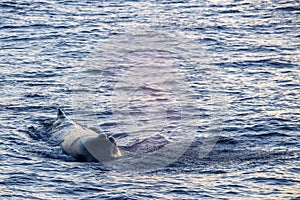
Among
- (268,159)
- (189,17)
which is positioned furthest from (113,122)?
(189,17)

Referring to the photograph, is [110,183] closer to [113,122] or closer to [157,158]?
[157,158]

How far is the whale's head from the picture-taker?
1087 inches

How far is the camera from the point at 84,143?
92.4 feet

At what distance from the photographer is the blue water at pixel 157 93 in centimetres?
2630

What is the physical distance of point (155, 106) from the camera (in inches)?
1394

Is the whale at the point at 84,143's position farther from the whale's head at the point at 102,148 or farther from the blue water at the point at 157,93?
the blue water at the point at 157,93

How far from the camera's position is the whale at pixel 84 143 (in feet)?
90.9

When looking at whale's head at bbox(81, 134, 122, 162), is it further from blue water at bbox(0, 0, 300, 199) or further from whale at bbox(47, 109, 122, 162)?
blue water at bbox(0, 0, 300, 199)

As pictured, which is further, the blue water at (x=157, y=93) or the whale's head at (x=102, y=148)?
the whale's head at (x=102, y=148)

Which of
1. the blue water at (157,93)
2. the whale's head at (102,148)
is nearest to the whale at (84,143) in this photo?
the whale's head at (102,148)

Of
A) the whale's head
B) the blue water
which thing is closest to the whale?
the whale's head

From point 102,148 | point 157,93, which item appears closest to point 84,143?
point 102,148

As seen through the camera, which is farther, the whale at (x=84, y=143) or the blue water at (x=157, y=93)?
the whale at (x=84, y=143)

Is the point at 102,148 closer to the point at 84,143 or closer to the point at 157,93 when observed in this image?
the point at 84,143
